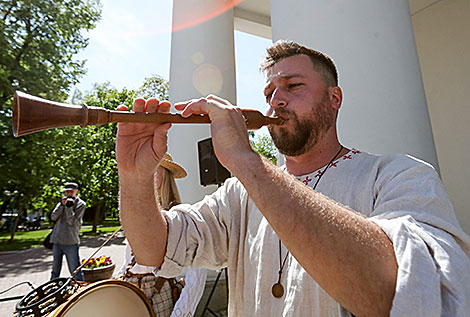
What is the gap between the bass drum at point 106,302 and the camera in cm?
162

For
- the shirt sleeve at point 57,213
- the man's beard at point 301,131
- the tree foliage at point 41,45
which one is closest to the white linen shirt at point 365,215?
the man's beard at point 301,131

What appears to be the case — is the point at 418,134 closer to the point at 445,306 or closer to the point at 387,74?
the point at 387,74

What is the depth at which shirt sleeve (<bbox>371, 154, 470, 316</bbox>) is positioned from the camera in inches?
26.3

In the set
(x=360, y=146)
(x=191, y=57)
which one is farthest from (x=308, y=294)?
(x=191, y=57)

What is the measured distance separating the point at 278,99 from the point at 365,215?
2.14ft

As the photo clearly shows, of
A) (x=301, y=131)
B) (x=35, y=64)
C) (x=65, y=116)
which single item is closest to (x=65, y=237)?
(x=65, y=116)

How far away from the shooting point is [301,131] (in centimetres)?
138

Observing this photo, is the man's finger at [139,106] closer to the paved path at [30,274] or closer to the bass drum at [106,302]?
the bass drum at [106,302]

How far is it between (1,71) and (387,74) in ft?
44.6

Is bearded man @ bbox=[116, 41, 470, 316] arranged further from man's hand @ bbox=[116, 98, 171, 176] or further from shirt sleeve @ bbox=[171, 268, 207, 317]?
shirt sleeve @ bbox=[171, 268, 207, 317]

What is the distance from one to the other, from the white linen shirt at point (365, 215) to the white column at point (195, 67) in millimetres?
3738

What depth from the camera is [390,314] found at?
26.2 inches

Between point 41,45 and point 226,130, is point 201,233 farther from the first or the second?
point 41,45

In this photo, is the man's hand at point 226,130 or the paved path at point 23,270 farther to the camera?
the paved path at point 23,270
